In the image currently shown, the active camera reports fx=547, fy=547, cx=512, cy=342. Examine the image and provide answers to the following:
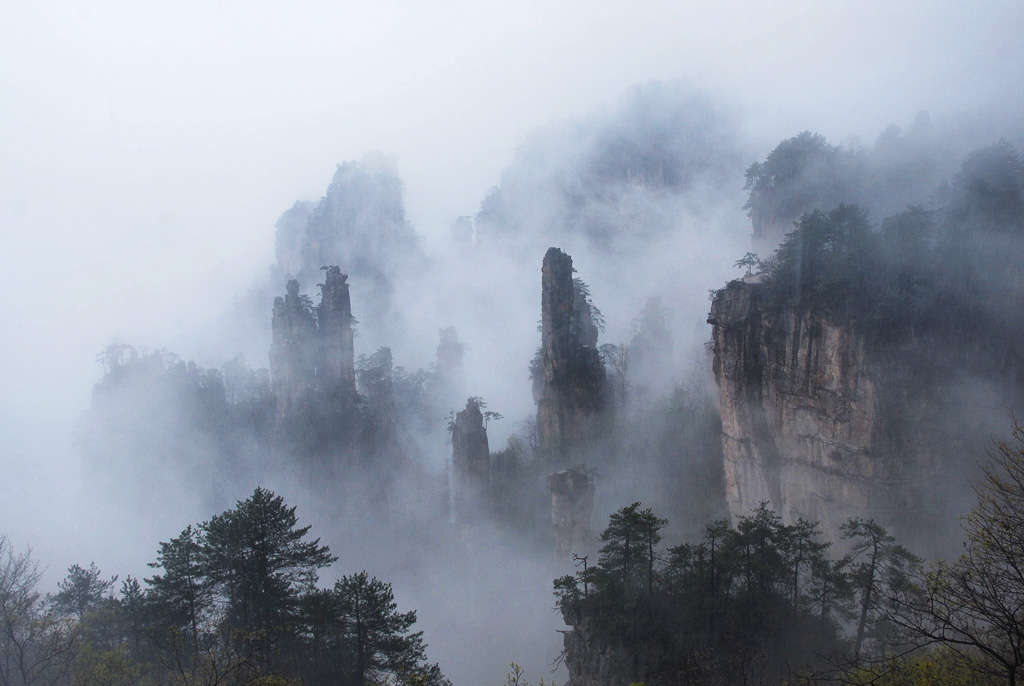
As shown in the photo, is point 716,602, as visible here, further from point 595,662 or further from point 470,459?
point 470,459

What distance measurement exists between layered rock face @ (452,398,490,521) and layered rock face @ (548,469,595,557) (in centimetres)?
817

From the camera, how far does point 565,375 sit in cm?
4084

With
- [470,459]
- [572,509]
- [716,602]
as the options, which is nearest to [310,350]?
[470,459]

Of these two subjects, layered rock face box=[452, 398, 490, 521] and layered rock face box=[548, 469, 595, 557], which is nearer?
layered rock face box=[548, 469, 595, 557]

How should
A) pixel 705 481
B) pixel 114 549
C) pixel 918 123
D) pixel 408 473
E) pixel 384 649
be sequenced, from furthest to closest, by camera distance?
pixel 114 549 < pixel 408 473 < pixel 918 123 < pixel 705 481 < pixel 384 649

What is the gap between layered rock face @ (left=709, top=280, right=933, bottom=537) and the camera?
2434 centimetres

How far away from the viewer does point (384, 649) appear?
18.4 m

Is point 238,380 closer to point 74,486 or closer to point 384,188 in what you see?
point 74,486

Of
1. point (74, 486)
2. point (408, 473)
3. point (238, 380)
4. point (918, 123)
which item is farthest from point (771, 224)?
point (74, 486)

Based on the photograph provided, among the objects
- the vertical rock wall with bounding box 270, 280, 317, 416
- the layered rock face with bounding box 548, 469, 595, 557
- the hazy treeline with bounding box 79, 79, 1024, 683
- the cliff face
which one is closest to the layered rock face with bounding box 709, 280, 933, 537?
the hazy treeline with bounding box 79, 79, 1024, 683

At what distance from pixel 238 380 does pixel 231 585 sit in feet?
167

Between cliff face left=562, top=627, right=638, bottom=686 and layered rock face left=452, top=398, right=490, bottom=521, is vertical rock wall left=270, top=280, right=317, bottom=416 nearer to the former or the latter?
layered rock face left=452, top=398, right=490, bottom=521

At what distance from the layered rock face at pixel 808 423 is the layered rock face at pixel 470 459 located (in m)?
19.0

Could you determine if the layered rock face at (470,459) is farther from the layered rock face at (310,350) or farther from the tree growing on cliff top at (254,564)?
the tree growing on cliff top at (254,564)
